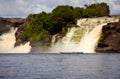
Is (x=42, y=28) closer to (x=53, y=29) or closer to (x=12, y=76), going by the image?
(x=53, y=29)

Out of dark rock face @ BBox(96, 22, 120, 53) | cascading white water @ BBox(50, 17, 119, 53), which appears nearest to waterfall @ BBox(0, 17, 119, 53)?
cascading white water @ BBox(50, 17, 119, 53)

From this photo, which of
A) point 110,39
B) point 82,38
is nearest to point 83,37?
point 82,38

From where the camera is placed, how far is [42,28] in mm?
196500

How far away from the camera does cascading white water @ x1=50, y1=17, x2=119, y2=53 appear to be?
6339 inches

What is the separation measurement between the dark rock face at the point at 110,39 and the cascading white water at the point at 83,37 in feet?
13.8

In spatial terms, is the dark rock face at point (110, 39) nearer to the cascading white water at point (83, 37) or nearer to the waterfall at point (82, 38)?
the waterfall at point (82, 38)

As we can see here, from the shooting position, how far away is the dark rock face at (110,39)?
15100 cm

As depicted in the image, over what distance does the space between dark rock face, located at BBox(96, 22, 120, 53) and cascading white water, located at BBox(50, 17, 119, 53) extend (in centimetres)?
422

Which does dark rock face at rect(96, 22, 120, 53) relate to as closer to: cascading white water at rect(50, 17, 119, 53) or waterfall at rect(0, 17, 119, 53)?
waterfall at rect(0, 17, 119, 53)

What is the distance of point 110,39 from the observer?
152 metres

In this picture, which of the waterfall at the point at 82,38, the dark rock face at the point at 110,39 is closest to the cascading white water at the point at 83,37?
the waterfall at the point at 82,38

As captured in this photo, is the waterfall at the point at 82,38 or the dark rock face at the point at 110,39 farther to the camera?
the waterfall at the point at 82,38

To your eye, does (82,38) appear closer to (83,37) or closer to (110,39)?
(83,37)

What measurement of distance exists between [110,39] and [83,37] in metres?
16.9
